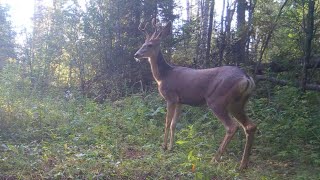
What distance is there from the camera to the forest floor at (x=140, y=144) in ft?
15.5

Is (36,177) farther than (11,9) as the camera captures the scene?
No

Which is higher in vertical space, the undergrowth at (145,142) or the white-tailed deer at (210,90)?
the white-tailed deer at (210,90)

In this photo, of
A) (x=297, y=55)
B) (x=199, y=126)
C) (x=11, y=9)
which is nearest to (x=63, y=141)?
(x=199, y=126)

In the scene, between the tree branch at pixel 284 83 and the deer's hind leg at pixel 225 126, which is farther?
the tree branch at pixel 284 83

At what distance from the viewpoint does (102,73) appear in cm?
1217

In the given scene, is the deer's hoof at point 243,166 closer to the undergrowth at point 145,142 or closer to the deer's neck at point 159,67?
the undergrowth at point 145,142

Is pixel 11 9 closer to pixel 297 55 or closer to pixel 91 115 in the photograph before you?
pixel 91 115

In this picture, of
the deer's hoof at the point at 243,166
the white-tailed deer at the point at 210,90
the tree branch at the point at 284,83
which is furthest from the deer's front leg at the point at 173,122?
the tree branch at the point at 284,83

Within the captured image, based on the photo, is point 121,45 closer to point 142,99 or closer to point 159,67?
point 142,99

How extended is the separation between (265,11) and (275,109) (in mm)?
3341

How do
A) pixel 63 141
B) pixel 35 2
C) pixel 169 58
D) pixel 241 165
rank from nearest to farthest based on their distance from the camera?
pixel 241 165 → pixel 63 141 → pixel 169 58 → pixel 35 2

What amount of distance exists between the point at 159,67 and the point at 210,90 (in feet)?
4.95

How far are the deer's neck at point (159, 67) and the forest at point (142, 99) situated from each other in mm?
977

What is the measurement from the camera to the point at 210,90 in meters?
6.08
